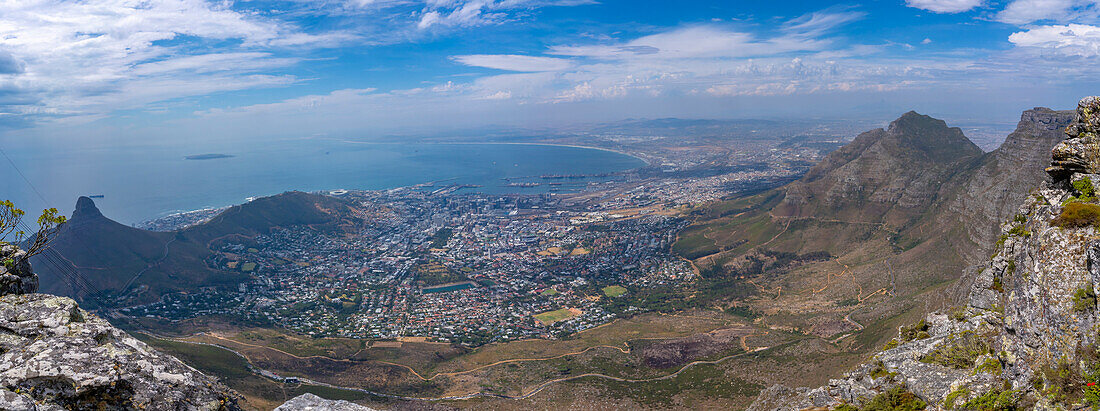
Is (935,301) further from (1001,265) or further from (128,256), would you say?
(128,256)

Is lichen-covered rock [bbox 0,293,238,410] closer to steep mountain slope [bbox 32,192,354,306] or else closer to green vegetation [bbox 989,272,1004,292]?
green vegetation [bbox 989,272,1004,292]

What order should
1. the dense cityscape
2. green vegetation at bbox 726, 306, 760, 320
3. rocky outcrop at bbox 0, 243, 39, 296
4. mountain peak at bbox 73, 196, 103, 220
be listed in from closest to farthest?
rocky outcrop at bbox 0, 243, 39, 296, green vegetation at bbox 726, 306, 760, 320, the dense cityscape, mountain peak at bbox 73, 196, 103, 220

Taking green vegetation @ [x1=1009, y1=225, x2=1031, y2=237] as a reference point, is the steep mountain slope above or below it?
below

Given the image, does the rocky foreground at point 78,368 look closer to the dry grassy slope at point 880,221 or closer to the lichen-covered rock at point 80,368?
the lichen-covered rock at point 80,368

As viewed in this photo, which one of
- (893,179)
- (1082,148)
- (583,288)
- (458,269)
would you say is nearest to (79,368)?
(1082,148)

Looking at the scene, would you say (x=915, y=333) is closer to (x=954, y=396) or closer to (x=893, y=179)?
(x=954, y=396)

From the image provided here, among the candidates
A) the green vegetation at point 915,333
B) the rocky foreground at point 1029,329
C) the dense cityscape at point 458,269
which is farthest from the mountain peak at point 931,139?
the rocky foreground at point 1029,329

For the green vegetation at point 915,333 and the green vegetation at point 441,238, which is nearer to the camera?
the green vegetation at point 915,333

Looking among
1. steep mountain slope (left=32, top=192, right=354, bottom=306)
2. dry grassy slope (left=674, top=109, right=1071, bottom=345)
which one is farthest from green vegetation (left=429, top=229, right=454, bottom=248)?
dry grassy slope (left=674, top=109, right=1071, bottom=345)
